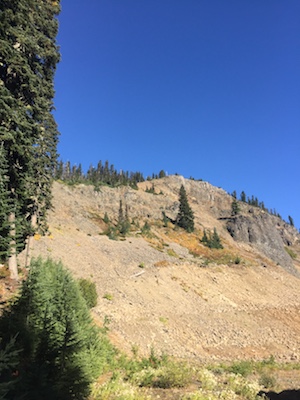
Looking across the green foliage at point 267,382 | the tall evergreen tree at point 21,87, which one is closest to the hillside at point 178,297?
the green foliage at point 267,382

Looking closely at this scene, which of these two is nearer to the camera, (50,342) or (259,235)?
(50,342)

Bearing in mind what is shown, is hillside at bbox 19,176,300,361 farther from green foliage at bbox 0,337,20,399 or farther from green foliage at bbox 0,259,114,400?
green foliage at bbox 0,337,20,399

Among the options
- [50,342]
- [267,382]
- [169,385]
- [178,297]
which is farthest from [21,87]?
[178,297]

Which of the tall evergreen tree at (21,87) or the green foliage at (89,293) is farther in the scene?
the green foliage at (89,293)

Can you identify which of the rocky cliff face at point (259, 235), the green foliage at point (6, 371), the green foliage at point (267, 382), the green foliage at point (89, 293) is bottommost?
the green foliage at point (267, 382)

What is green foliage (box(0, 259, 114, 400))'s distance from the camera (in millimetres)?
6930

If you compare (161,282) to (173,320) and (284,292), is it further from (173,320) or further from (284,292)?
(284,292)

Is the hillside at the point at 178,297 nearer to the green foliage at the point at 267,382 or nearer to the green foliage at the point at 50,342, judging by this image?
the green foliage at the point at 267,382

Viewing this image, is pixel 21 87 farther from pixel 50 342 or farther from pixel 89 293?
pixel 89 293

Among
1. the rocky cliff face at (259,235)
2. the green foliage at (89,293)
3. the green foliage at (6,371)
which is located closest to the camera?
the green foliage at (6,371)

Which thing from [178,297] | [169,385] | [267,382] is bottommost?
[267,382]

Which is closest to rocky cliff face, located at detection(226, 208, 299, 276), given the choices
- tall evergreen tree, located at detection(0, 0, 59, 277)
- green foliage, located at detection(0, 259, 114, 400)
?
tall evergreen tree, located at detection(0, 0, 59, 277)

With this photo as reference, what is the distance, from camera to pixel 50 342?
8055mm

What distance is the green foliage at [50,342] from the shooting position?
693 centimetres
